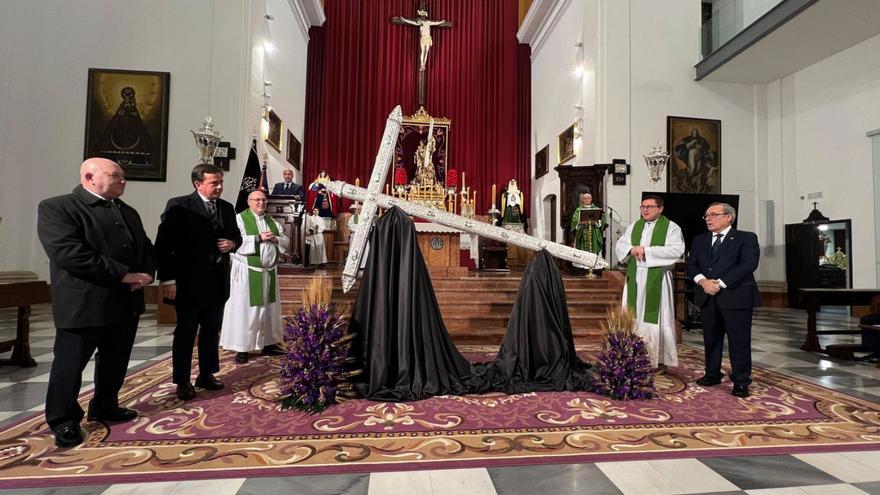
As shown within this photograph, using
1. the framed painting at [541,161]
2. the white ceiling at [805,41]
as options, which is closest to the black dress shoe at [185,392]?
the framed painting at [541,161]

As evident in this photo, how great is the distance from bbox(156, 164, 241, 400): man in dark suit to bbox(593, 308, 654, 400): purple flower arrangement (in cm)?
305

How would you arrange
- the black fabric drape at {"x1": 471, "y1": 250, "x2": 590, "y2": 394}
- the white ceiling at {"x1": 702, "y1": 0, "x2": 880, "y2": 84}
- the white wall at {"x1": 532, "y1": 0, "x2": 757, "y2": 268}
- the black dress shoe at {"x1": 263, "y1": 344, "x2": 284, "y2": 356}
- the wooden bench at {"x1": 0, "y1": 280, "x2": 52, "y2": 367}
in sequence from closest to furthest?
the black fabric drape at {"x1": 471, "y1": 250, "x2": 590, "y2": 394} < the wooden bench at {"x1": 0, "y1": 280, "x2": 52, "y2": 367} < the black dress shoe at {"x1": 263, "y1": 344, "x2": 284, "y2": 356} < the white ceiling at {"x1": 702, "y1": 0, "x2": 880, "y2": 84} < the white wall at {"x1": 532, "y1": 0, "x2": 757, "y2": 268}

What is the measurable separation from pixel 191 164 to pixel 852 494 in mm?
9401

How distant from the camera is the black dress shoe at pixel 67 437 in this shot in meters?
2.33

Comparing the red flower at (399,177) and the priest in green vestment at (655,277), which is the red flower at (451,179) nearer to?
the red flower at (399,177)

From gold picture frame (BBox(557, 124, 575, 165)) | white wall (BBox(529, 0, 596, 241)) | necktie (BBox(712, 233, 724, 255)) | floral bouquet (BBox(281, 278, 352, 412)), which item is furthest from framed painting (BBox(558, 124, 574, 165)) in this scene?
floral bouquet (BBox(281, 278, 352, 412))

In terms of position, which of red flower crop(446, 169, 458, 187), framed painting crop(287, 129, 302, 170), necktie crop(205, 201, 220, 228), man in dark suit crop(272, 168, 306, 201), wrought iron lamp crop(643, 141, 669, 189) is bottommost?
necktie crop(205, 201, 220, 228)

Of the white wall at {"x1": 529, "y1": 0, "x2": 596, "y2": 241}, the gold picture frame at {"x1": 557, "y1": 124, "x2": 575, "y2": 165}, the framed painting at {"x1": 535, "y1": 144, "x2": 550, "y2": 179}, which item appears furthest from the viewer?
the framed painting at {"x1": 535, "y1": 144, "x2": 550, "y2": 179}

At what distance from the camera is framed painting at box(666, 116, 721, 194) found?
912 centimetres

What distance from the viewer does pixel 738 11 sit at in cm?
866

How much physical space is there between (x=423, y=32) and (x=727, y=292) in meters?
11.3

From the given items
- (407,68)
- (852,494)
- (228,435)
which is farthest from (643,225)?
(407,68)

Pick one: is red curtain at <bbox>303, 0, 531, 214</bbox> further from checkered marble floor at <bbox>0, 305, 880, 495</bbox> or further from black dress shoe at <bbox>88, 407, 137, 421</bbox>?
checkered marble floor at <bbox>0, 305, 880, 495</bbox>

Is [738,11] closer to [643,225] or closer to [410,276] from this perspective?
Answer: [643,225]
